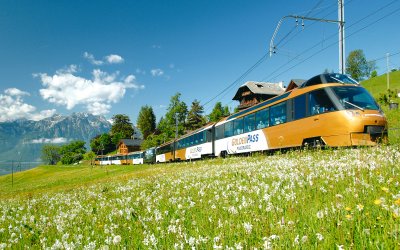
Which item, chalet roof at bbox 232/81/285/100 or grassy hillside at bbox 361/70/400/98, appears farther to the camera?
grassy hillside at bbox 361/70/400/98

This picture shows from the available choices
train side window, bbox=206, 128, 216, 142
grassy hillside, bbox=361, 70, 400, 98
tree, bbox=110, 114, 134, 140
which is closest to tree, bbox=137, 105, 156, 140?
tree, bbox=110, 114, 134, 140

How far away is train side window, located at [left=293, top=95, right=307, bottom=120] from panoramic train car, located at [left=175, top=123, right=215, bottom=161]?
1712 centimetres

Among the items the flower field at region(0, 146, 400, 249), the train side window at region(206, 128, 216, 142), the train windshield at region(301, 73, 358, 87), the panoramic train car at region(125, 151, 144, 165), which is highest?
the train windshield at region(301, 73, 358, 87)

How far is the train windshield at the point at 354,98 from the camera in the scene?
48.9 ft

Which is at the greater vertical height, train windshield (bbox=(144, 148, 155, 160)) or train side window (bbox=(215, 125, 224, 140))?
train side window (bbox=(215, 125, 224, 140))

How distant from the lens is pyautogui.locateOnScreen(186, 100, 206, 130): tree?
385 feet

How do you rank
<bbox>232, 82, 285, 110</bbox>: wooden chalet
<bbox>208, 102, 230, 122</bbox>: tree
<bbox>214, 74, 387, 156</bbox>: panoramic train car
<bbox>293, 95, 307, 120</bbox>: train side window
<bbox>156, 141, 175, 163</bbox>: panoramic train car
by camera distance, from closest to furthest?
<bbox>214, 74, 387, 156</bbox>: panoramic train car → <bbox>293, 95, 307, 120</bbox>: train side window → <bbox>156, 141, 175, 163</bbox>: panoramic train car → <bbox>232, 82, 285, 110</bbox>: wooden chalet → <bbox>208, 102, 230, 122</bbox>: tree

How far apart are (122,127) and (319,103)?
187 metres

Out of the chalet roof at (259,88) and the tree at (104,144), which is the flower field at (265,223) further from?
the tree at (104,144)

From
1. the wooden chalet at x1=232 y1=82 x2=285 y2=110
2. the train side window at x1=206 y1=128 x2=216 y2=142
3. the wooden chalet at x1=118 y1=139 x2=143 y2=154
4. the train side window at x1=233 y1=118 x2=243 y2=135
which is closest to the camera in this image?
the train side window at x1=233 y1=118 x2=243 y2=135

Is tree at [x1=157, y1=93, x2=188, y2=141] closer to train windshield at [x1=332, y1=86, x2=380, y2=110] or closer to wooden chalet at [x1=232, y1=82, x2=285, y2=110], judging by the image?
wooden chalet at [x1=232, y1=82, x2=285, y2=110]

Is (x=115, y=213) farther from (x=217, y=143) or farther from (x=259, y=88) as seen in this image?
(x=259, y=88)

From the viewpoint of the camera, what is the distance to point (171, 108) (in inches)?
4459

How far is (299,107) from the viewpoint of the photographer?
56.7ft
